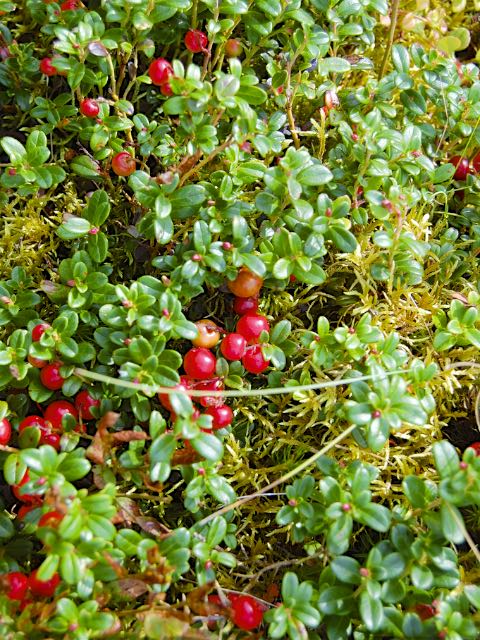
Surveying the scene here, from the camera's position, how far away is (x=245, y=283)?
2.16m

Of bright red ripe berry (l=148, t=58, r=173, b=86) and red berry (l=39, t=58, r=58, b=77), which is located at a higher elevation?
bright red ripe berry (l=148, t=58, r=173, b=86)

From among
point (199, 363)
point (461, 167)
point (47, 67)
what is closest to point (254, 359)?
point (199, 363)

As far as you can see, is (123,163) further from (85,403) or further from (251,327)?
(85,403)

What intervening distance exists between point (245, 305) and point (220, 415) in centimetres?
43

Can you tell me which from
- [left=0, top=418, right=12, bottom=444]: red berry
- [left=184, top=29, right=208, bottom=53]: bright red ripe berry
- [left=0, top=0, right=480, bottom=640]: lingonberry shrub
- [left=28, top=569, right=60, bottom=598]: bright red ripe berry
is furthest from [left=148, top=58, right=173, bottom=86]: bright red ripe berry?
[left=28, top=569, right=60, bottom=598]: bright red ripe berry

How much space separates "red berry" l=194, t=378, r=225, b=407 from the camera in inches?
79.4

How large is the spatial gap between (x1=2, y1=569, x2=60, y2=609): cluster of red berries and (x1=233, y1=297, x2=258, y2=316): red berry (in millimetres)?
1029

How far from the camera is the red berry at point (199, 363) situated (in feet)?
6.68

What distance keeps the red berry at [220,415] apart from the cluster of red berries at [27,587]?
64 cm

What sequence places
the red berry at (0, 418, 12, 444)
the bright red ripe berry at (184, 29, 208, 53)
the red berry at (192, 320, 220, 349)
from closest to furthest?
the red berry at (0, 418, 12, 444) < the red berry at (192, 320, 220, 349) < the bright red ripe berry at (184, 29, 208, 53)

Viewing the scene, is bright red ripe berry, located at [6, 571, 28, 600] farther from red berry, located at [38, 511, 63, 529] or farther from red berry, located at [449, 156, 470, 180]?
red berry, located at [449, 156, 470, 180]

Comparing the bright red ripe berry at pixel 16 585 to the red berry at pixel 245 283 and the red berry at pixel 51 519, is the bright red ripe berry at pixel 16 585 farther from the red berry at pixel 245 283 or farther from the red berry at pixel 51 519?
the red berry at pixel 245 283

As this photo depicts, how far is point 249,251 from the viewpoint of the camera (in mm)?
2139

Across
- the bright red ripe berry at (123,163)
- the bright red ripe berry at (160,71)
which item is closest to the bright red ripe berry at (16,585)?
the bright red ripe berry at (123,163)
